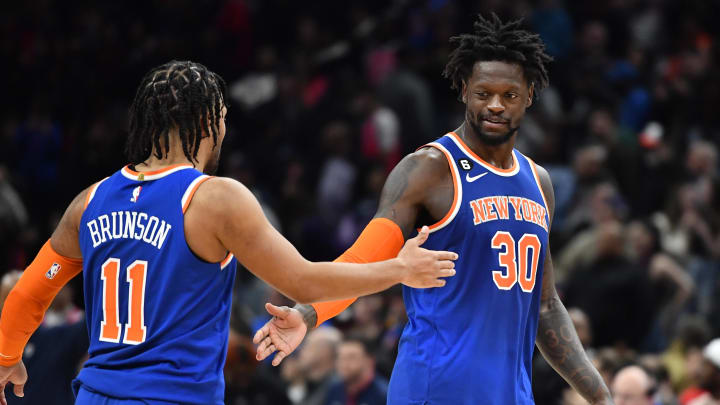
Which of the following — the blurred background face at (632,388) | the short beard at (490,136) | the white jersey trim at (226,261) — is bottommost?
the blurred background face at (632,388)

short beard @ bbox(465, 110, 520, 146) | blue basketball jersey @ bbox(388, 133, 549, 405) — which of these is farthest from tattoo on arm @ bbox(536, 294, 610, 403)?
short beard @ bbox(465, 110, 520, 146)

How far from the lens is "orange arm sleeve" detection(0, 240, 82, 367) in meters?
4.48

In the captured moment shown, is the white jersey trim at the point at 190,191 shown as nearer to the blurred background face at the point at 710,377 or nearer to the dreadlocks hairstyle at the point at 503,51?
the dreadlocks hairstyle at the point at 503,51

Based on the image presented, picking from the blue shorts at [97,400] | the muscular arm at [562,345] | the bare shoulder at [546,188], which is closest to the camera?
the blue shorts at [97,400]

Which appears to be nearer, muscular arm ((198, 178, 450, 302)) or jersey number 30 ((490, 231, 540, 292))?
muscular arm ((198, 178, 450, 302))

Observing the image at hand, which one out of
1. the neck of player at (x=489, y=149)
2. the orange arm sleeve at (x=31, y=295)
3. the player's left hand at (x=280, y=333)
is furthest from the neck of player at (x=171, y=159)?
the neck of player at (x=489, y=149)

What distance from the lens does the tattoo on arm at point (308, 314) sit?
15.3 ft

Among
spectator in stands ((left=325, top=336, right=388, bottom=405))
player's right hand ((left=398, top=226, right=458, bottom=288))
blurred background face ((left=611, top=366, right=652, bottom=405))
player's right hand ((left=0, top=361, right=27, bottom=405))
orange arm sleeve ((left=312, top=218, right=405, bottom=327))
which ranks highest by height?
player's right hand ((left=398, top=226, right=458, bottom=288))

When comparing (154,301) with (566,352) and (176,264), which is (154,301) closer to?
(176,264)

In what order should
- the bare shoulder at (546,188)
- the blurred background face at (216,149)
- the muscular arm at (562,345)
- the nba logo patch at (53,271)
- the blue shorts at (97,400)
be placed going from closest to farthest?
the blue shorts at (97,400)
the blurred background face at (216,149)
the nba logo patch at (53,271)
the muscular arm at (562,345)
the bare shoulder at (546,188)

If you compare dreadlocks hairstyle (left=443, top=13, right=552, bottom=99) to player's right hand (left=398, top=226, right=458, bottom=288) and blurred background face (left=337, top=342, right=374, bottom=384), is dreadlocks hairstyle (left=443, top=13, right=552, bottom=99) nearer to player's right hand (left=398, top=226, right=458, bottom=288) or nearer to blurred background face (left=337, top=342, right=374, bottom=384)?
player's right hand (left=398, top=226, right=458, bottom=288)

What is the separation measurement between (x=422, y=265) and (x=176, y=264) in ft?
3.14

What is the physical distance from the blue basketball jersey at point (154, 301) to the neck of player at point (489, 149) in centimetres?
143

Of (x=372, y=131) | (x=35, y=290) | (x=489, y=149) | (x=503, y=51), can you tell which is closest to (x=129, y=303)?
(x=35, y=290)
